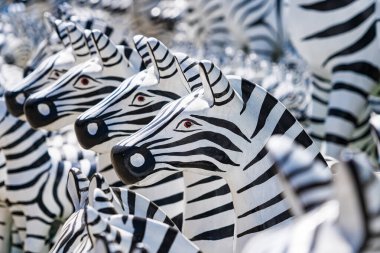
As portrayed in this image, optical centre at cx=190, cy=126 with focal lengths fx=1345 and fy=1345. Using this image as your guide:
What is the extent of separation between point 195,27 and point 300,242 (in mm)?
13806

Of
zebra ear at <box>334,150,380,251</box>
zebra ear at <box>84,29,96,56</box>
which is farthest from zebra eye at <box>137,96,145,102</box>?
zebra ear at <box>334,150,380,251</box>

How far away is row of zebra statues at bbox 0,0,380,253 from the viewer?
2.38 meters

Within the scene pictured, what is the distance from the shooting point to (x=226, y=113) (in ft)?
13.9

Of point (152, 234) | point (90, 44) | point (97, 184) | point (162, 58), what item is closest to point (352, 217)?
point (152, 234)

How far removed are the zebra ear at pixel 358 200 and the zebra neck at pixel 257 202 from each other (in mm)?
1987

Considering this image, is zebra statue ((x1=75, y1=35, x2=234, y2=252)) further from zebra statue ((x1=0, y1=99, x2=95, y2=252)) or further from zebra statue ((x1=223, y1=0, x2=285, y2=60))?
zebra statue ((x1=223, y1=0, x2=285, y2=60))

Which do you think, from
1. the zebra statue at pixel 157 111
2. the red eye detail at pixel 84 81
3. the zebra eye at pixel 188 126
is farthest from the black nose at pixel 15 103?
the zebra eye at pixel 188 126

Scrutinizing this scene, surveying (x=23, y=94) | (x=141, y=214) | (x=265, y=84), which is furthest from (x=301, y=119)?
(x=141, y=214)

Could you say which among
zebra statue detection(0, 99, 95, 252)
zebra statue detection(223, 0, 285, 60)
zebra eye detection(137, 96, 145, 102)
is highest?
zebra eye detection(137, 96, 145, 102)

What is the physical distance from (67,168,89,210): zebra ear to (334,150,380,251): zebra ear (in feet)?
→ 7.29

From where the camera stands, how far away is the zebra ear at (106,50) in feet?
19.3

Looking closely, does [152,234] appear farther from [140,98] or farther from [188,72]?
[140,98]

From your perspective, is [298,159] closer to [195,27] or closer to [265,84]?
[265,84]

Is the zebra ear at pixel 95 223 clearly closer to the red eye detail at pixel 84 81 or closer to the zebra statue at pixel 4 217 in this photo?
the red eye detail at pixel 84 81
